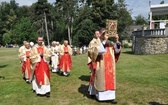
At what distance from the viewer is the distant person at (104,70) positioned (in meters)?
Result: 9.74

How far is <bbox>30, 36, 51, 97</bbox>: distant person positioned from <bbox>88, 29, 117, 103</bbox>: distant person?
2430 mm

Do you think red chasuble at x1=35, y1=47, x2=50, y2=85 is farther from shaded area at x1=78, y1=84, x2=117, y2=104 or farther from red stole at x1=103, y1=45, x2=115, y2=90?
red stole at x1=103, y1=45, x2=115, y2=90

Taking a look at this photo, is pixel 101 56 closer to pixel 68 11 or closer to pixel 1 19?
pixel 68 11

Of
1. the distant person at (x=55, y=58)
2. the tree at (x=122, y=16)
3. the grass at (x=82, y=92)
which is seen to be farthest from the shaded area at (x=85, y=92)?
the tree at (x=122, y=16)

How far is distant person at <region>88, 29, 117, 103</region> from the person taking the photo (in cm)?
974

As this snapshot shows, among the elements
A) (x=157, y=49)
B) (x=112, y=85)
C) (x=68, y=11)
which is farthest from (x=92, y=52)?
(x=68, y=11)

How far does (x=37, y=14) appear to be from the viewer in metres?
86.2

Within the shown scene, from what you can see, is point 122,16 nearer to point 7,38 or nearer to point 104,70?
point 7,38

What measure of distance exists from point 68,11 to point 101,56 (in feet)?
218

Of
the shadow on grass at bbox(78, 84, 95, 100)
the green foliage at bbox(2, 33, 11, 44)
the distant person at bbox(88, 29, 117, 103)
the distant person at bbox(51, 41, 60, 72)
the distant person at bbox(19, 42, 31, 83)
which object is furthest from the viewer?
the green foliage at bbox(2, 33, 11, 44)

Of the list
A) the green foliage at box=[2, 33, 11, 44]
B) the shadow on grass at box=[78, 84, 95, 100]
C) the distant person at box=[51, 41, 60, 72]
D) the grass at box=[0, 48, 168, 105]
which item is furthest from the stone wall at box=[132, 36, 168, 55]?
the green foliage at box=[2, 33, 11, 44]

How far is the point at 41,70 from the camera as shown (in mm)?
11531

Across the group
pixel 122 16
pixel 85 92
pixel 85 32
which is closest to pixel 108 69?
pixel 85 92

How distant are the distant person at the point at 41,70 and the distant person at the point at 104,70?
243cm
